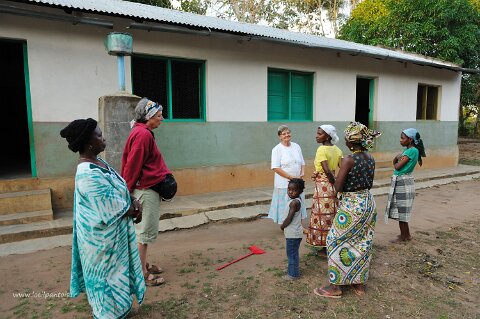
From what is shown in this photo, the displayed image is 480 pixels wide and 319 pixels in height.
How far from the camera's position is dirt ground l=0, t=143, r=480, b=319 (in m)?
2.90

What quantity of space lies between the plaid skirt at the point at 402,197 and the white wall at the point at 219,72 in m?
3.78

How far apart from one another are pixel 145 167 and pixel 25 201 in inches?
122

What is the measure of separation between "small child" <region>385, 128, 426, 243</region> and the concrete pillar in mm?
4020

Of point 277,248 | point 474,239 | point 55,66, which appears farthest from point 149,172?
point 474,239

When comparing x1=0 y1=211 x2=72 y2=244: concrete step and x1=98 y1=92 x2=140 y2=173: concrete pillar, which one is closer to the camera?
x1=0 y1=211 x2=72 y2=244: concrete step

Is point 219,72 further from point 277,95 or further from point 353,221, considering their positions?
point 353,221

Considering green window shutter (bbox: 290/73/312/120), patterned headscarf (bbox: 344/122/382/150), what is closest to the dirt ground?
patterned headscarf (bbox: 344/122/382/150)

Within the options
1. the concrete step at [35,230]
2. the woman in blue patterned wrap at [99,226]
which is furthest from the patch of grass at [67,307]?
the concrete step at [35,230]

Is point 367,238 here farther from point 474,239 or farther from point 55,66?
point 55,66

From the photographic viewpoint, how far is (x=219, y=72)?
23.1 ft

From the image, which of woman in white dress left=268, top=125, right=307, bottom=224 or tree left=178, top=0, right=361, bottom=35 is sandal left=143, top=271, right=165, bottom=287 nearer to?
woman in white dress left=268, top=125, right=307, bottom=224

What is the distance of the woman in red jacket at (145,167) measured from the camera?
3.02 m

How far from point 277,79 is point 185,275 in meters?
5.75

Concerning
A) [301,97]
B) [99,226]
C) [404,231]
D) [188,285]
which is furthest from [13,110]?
[404,231]
